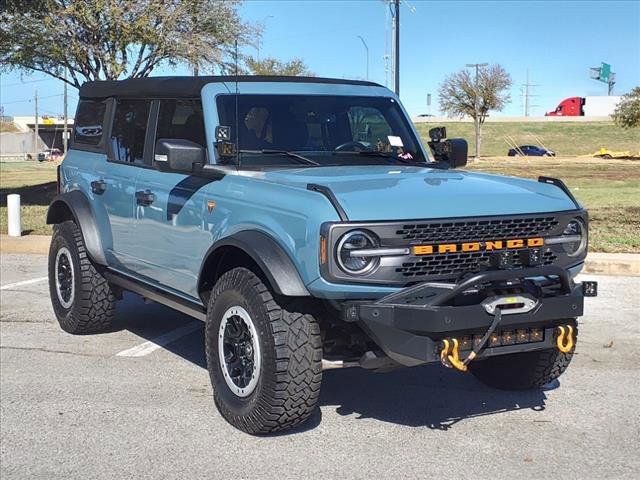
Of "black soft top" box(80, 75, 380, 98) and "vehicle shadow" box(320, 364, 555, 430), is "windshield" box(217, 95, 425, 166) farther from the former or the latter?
A: "vehicle shadow" box(320, 364, 555, 430)

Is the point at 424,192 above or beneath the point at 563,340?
above

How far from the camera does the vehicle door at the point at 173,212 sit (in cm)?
494

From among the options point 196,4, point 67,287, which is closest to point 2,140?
point 196,4

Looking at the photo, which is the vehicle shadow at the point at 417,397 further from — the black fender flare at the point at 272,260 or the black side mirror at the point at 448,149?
the black side mirror at the point at 448,149

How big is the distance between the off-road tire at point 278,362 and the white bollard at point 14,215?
855cm

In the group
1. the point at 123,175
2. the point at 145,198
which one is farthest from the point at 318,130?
the point at 123,175

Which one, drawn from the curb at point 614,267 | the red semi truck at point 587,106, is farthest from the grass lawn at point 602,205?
the red semi truck at point 587,106

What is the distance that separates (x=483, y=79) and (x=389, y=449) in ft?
176

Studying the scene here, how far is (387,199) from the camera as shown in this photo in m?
4.04

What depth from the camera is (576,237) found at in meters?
4.48

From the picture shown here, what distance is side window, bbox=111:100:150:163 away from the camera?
5.92m

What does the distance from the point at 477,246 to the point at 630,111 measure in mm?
46013

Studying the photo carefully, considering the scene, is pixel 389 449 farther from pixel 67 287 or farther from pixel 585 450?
pixel 67 287

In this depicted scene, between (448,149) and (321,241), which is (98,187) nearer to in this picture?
(448,149)
